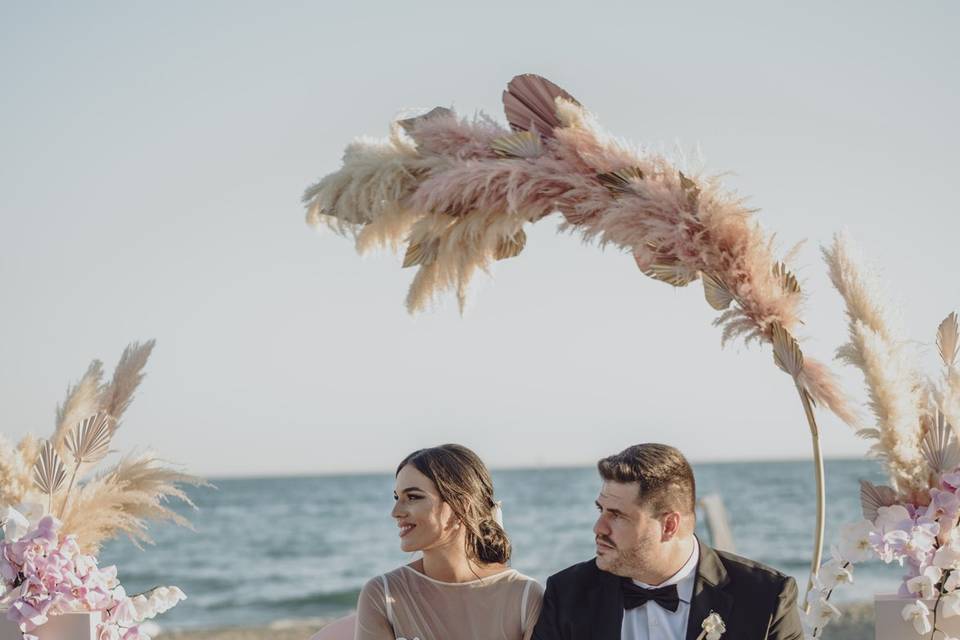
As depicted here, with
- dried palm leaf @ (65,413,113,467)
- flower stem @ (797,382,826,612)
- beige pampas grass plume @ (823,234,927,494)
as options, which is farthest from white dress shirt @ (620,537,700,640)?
dried palm leaf @ (65,413,113,467)

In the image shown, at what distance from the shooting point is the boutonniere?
3.60m

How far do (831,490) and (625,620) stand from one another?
36575 millimetres

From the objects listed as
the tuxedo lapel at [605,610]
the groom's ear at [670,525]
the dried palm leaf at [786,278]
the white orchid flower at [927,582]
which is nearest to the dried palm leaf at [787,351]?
the dried palm leaf at [786,278]

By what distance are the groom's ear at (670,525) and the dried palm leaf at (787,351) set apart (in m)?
0.53

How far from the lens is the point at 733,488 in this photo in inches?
1578

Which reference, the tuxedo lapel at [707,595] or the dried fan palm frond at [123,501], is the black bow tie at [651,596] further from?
the dried fan palm frond at [123,501]

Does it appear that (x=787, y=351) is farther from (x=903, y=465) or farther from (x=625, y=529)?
(x=625, y=529)

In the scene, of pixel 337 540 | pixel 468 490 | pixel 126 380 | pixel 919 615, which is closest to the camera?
pixel 919 615

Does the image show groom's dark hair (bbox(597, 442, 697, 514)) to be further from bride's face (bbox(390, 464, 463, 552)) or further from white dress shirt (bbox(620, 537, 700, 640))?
bride's face (bbox(390, 464, 463, 552))

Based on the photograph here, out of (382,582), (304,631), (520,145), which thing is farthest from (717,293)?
(304,631)

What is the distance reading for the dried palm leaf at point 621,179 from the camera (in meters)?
3.84

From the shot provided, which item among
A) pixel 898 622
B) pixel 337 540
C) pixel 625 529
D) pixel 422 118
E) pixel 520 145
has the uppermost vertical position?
pixel 422 118

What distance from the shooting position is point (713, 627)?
11.8ft

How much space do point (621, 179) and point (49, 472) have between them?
2.06m
